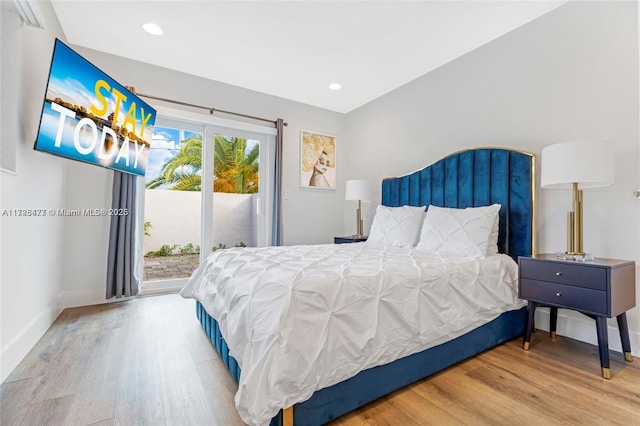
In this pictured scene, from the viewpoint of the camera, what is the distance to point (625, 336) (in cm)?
191

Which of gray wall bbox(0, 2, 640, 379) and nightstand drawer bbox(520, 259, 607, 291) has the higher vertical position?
gray wall bbox(0, 2, 640, 379)

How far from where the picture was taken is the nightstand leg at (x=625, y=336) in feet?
6.15

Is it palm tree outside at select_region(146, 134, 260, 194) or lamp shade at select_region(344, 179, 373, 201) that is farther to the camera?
lamp shade at select_region(344, 179, 373, 201)

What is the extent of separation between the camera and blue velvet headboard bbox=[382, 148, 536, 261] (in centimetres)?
246

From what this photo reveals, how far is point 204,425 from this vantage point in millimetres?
1312

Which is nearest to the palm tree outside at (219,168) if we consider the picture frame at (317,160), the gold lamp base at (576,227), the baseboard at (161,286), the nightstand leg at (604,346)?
the picture frame at (317,160)

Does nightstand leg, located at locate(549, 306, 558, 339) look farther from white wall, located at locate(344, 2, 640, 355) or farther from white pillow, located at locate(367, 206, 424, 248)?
white pillow, located at locate(367, 206, 424, 248)

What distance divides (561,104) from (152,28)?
142 inches

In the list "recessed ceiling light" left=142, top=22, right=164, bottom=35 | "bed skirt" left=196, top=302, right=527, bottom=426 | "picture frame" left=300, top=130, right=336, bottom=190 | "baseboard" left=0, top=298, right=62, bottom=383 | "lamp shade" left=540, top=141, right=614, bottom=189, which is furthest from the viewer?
"picture frame" left=300, top=130, right=336, bottom=190

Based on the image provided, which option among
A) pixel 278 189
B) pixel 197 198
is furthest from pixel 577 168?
pixel 197 198

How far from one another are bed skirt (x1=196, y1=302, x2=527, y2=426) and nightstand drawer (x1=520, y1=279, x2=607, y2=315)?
264mm

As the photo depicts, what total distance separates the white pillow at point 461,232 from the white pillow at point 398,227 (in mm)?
162

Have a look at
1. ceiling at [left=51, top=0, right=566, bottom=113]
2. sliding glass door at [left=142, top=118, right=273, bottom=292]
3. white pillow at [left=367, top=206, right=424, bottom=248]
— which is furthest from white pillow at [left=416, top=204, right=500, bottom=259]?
sliding glass door at [left=142, top=118, right=273, bottom=292]

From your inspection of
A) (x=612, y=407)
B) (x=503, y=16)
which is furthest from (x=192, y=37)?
(x=612, y=407)
